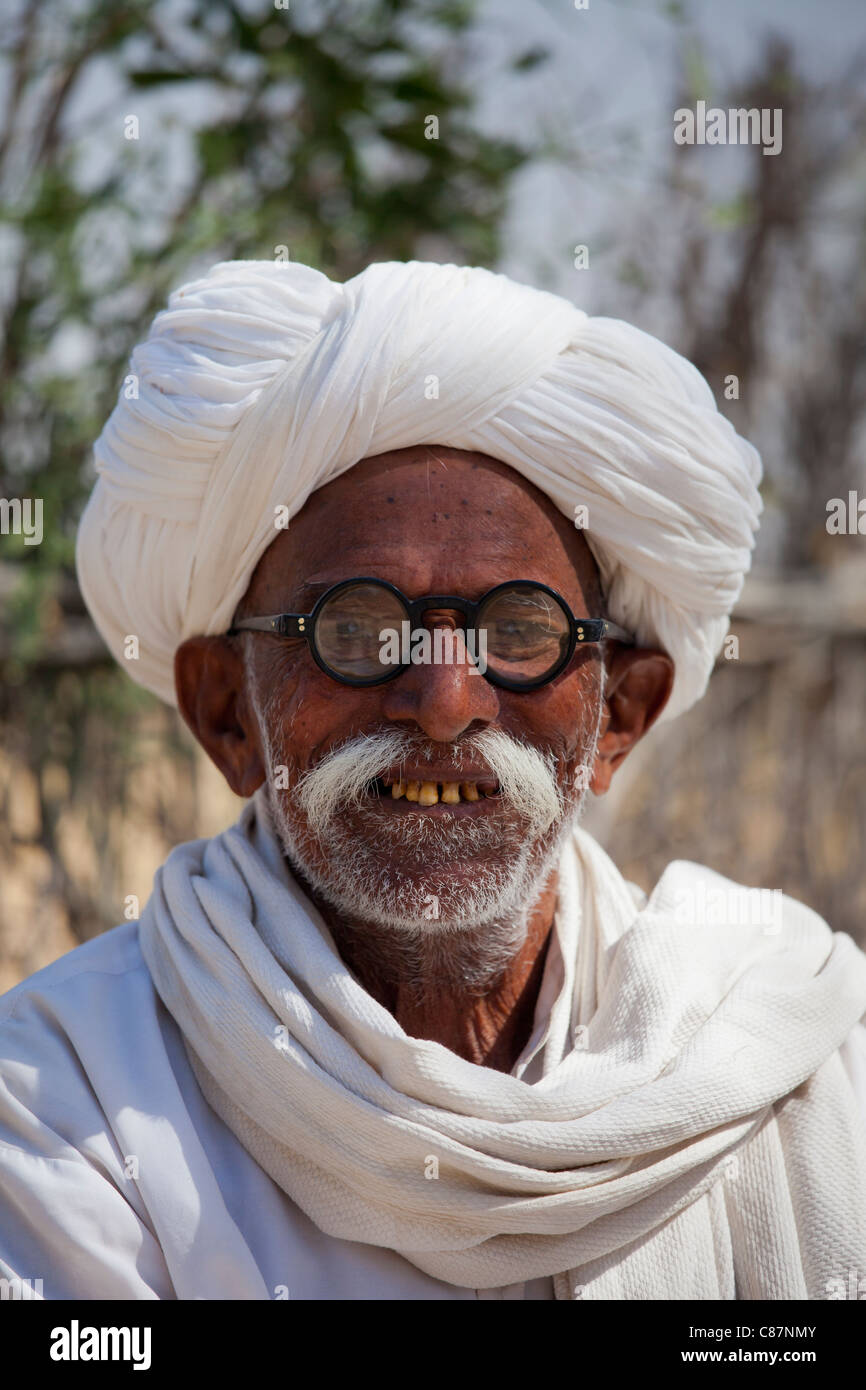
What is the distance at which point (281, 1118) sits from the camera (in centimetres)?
206

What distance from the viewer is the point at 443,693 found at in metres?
2.08

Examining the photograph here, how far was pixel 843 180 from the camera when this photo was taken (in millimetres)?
8266

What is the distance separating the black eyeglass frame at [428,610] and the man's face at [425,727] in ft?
0.07

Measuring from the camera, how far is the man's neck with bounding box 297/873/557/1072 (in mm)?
2318

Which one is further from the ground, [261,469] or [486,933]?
[261,469]

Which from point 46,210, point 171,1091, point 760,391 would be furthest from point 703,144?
point 171,1091

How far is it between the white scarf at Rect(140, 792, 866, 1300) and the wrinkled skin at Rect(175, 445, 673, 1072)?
0.52ft

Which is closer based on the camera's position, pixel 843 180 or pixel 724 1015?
pixel 724 1015

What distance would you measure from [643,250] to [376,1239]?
6.64 m

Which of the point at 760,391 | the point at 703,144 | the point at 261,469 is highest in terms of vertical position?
the point at 703,144

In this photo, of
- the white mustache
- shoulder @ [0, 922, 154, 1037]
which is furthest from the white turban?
shoulder @ [0, 922, 154, 1037]

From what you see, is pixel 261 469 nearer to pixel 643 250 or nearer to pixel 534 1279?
pixel 534 1279
